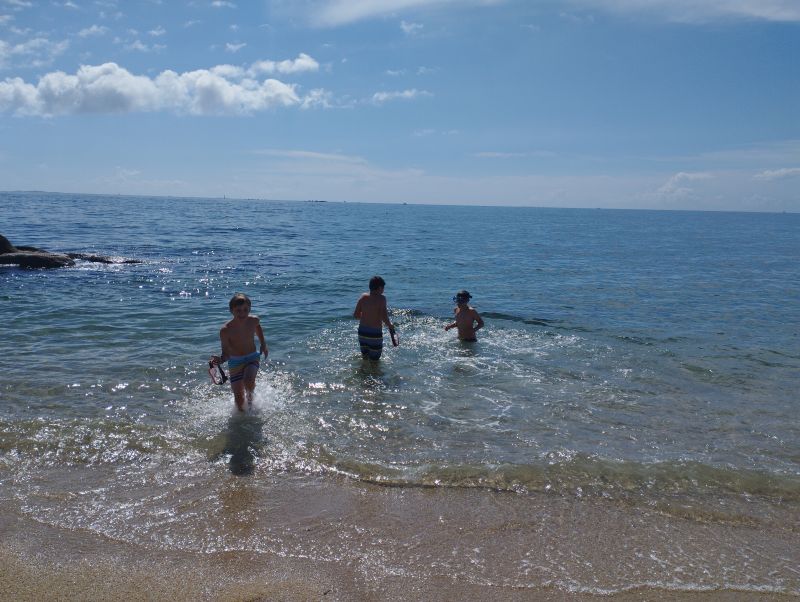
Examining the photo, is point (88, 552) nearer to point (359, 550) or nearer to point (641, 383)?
point (359, 550)

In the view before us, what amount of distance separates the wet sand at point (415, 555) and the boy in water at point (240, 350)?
242cm

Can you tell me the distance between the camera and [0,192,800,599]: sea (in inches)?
186

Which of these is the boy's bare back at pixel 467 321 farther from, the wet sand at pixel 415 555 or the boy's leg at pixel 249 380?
the wet sand at pixel 415 555

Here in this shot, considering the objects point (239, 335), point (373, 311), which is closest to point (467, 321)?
point (373, 311)

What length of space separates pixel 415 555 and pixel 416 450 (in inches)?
86.9

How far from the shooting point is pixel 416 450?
6.95 meters

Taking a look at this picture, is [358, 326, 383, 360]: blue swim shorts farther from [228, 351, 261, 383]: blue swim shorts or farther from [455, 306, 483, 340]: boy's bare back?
[228, 351, 261, 383]: blue swim shorts

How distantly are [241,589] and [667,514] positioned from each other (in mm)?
4105

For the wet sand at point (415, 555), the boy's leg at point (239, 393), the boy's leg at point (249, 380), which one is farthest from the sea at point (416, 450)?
the boy's leg at point (249, 380)

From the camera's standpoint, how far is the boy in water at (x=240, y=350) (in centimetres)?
791

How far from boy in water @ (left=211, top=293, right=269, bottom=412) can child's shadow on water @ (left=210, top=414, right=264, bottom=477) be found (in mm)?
421

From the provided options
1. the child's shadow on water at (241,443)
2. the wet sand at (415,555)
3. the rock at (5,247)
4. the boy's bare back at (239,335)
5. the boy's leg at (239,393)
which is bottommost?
the wet sand at (415,555)

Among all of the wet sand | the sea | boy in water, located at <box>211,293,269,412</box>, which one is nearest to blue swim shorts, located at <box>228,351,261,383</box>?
boy in water, located at <box>211,293,269,412</box>

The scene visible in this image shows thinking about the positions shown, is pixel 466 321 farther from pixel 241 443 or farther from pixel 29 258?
pixel 29 258
